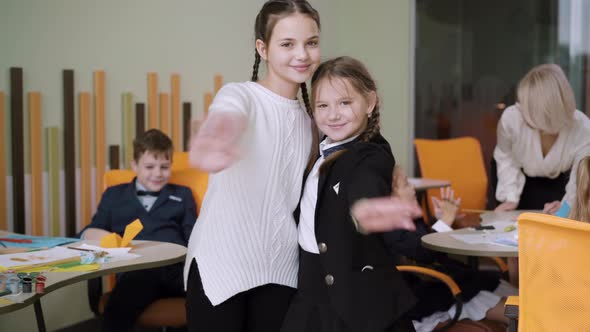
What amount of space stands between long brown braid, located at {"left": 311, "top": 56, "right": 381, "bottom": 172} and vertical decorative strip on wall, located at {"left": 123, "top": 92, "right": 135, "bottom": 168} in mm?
2350

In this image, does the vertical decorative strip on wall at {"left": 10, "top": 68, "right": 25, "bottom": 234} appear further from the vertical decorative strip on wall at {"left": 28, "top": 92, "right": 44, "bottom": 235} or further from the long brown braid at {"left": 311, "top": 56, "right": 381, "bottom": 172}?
the long brown braid at {"left": 311, "top": 56, "right": 381, "bottom": 172}

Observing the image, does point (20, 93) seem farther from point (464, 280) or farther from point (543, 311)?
point (543, 311)

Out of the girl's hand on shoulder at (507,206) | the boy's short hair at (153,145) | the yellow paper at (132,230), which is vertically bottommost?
the girl's hand on shoulder at (507,206)

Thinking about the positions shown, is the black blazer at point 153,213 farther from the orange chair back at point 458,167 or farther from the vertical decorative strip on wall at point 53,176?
the orange chair back at point 458,167

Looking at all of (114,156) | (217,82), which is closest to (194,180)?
(114,156)

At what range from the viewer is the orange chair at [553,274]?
1382 millimetres

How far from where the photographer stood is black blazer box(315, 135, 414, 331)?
156 centimetres

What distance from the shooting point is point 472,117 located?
20.4ft

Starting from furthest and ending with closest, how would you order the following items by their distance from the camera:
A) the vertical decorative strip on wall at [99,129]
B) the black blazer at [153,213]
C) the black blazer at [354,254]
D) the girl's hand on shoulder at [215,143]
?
the vertical decorative strip on wall at [99,129]
the black blazer at [153,213]
the black blazer at [354,254]
the girl's hand on shoulder at [215,143]

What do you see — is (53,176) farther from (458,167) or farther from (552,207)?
(458,167)

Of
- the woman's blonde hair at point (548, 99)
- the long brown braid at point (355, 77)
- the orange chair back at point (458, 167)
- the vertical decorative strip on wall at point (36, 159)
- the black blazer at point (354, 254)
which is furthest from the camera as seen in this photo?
the orange chair back at point (458, 167)

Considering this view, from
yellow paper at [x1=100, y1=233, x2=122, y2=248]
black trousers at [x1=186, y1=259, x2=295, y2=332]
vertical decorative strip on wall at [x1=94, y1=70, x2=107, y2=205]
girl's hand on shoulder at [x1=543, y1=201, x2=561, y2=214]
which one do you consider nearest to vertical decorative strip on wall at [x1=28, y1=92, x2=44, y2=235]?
vertical decorative strip on wall at [x1=94, y1=70, x2=107, y2=205]

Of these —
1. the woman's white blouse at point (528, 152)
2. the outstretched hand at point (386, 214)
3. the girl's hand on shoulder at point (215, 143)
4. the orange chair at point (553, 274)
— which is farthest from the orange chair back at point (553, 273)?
the woman's white blouse at point (528, 152)

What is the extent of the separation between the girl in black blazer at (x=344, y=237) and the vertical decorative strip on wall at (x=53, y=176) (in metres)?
2.20
